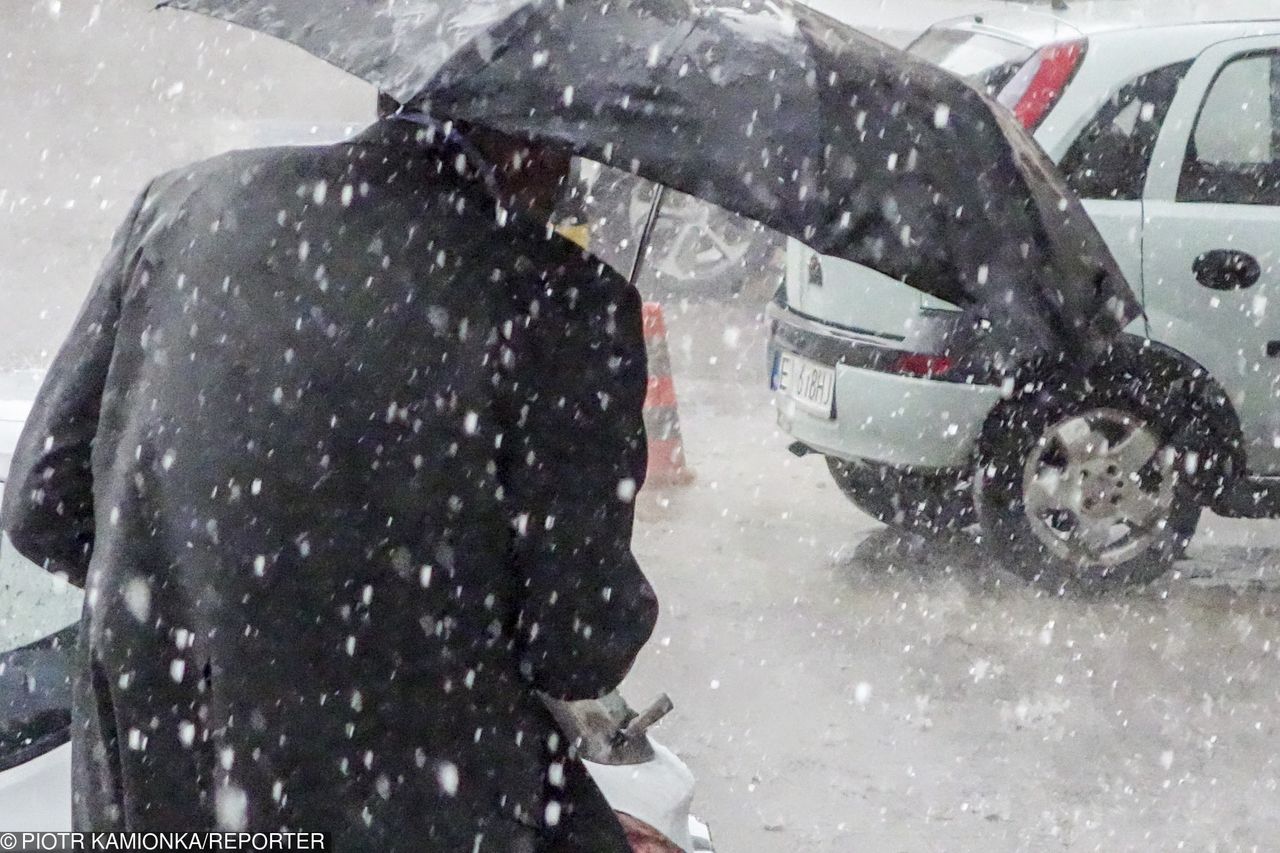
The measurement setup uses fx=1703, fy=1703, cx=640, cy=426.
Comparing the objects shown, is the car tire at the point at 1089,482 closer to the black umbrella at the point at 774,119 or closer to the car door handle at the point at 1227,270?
the car door handle at the point at 1227,270

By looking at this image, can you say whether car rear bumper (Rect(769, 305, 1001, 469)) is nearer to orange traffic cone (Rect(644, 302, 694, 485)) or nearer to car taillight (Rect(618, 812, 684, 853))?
orange traffic cone (Rect(644, 302, 694, 485))

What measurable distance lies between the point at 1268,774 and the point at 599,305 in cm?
345

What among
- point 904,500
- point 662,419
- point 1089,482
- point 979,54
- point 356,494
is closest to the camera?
point 356,494

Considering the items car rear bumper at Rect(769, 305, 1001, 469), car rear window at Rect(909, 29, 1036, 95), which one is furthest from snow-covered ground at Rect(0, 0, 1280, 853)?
car rear window at Rect(909, 29, 1036, 95)

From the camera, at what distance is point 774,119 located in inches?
71.1

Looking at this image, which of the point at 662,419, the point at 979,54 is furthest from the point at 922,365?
the point at 662,419

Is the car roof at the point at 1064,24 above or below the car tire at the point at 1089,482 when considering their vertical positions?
above

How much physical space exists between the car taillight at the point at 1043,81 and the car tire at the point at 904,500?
1.39 meters

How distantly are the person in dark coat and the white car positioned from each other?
3981mm

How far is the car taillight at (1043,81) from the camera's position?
5.70m

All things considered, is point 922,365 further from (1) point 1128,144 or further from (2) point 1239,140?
(2) point 1239,140

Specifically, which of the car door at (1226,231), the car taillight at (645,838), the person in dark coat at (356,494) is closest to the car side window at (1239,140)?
the car door at (1226,231)

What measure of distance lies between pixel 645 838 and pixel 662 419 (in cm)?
498

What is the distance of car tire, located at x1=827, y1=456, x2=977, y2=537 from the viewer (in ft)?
20.8
